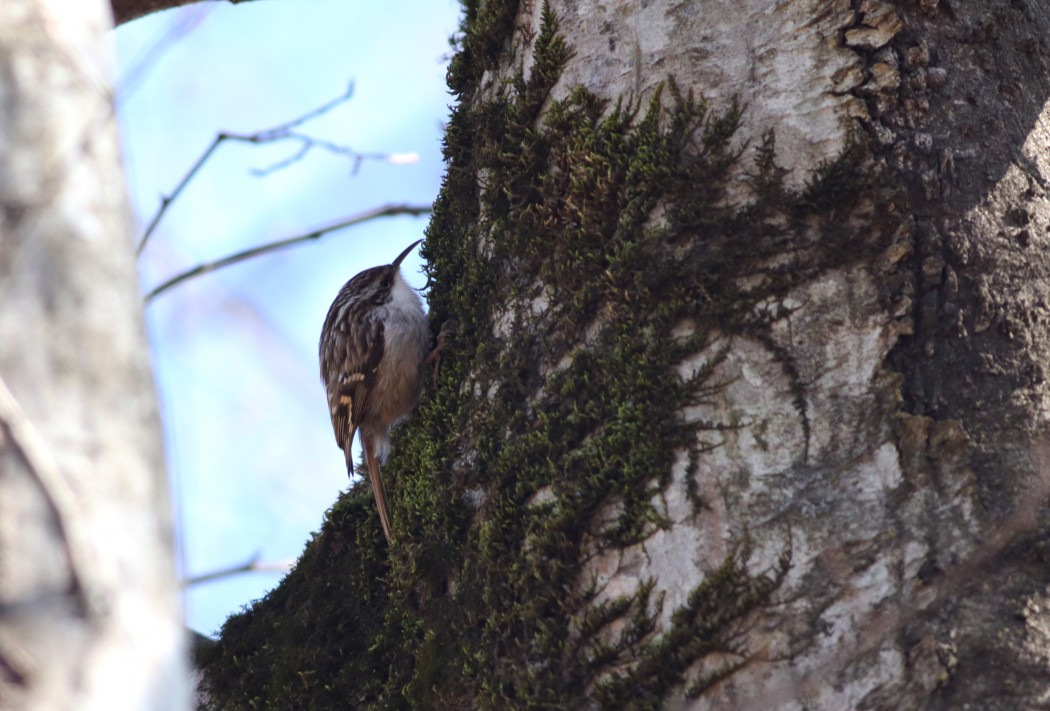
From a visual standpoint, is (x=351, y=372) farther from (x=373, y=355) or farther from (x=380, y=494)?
(x=380, y=494)

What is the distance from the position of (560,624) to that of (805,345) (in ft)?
2.04

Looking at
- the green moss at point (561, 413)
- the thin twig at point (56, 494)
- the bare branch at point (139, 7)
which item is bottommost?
the thin twig at point (56, 494)

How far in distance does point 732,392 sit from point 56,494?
3.87 feet

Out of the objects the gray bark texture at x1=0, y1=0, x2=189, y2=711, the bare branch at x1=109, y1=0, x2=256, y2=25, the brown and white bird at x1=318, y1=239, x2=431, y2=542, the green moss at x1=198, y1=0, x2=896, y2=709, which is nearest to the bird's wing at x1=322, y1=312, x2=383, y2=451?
the brown and white bird at x1=318, y1=239, x2=431, y2=542

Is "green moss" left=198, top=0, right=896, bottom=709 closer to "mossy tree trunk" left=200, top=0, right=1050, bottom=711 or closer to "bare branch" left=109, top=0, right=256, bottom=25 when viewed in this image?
"mossy tree trunk" left=200, top=0, right=1050, bottom=711

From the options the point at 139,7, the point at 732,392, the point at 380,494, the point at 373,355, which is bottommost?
the point at 732,392

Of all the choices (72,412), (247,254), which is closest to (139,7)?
(247,254)

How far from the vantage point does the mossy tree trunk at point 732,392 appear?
1735 mm

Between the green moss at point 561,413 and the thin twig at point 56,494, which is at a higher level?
the green moss at point 561,413

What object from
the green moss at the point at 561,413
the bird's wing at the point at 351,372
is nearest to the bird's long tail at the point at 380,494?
the green moss at the point at 561,413

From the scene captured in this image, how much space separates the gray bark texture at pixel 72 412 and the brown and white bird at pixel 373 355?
1903mm

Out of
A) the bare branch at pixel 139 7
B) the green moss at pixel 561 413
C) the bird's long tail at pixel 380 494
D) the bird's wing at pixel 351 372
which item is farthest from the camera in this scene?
the bird's wing at pixel 351 372

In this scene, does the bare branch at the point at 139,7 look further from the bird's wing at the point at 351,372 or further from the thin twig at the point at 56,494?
the thin twig at the point at 56,494

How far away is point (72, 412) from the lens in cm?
108
